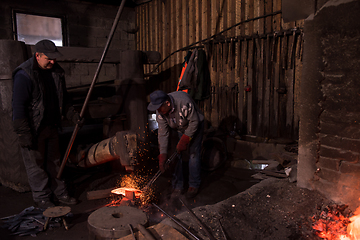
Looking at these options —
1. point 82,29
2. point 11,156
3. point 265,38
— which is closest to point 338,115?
point 265,38

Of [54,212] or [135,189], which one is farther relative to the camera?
[135,189]

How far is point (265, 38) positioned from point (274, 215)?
15.6 feet

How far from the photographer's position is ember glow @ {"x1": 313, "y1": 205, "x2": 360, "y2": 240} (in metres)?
2.45

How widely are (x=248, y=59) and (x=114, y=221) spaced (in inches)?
214

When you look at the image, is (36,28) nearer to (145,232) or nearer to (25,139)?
(25,139)

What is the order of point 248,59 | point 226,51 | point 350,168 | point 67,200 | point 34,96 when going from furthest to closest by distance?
point 226,51
point 248,59
point 67,200
point 34,96
point 350,168

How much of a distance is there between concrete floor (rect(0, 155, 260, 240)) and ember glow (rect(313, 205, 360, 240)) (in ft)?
6.25

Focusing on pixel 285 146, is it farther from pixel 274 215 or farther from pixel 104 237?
pixel 104 237

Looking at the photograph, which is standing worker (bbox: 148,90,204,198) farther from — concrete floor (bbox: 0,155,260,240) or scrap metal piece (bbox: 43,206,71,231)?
scrap metal piece (bbox: 43,206,71,231)

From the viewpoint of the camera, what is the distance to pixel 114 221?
99.6 inches

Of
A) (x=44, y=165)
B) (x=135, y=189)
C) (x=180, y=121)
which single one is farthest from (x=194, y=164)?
(x=44, y=165)

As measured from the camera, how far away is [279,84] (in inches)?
243

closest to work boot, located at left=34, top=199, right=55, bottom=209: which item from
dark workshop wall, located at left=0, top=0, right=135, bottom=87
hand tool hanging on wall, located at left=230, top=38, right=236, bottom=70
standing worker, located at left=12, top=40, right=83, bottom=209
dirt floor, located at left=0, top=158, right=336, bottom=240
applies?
standing worker, located at left=12, top=40, right=83, bottom=209

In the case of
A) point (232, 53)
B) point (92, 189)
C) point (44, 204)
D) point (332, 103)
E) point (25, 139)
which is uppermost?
point (232, 53)
